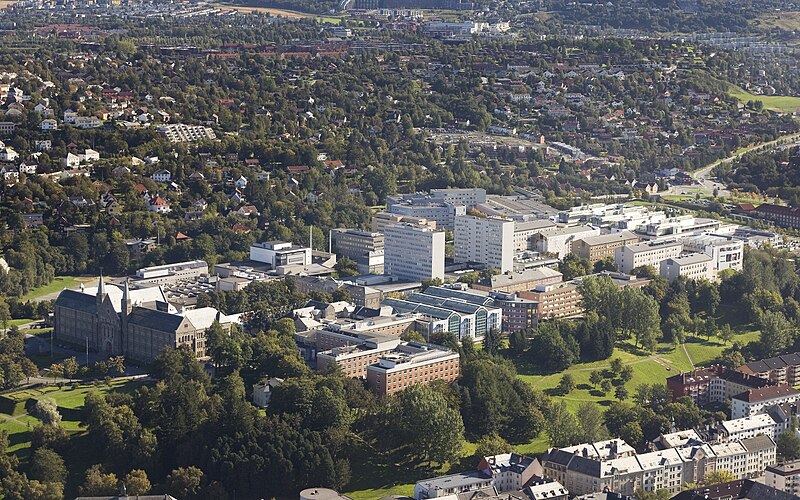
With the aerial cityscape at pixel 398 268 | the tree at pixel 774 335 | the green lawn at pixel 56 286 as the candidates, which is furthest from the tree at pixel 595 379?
the green lawn at pixel 56 286

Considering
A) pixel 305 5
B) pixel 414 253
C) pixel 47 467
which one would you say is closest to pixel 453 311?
pixel 414 253

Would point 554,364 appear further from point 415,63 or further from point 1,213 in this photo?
point 415,63

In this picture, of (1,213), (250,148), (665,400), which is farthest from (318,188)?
(665,400)

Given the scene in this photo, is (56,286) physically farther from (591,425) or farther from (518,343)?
(591,425)

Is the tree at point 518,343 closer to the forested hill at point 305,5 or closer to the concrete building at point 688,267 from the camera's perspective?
the concrete building at point 688,267

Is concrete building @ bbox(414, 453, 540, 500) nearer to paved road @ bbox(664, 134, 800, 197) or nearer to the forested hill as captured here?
paved road @ bbox(664, 134, 800, 197)

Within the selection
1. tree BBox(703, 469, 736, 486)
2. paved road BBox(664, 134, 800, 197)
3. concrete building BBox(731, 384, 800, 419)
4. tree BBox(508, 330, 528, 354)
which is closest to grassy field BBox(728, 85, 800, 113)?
paved road BBox(664, 134, 800, 197)

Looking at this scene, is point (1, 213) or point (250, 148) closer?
point (1, 213)
